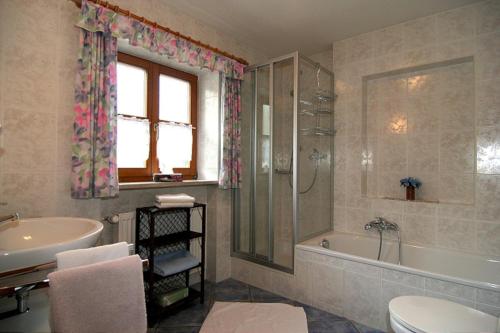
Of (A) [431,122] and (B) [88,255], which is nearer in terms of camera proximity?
(B) [88,255]

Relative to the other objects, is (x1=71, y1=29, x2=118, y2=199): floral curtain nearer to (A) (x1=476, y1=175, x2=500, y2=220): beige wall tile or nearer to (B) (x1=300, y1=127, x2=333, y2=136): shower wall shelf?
(B) (x1=300, y1=127, x2=333, y2=136): shower wall shelf

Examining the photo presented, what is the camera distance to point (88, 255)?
1171 millimetres

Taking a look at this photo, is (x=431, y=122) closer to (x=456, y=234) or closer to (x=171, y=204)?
(x=456, y=234)

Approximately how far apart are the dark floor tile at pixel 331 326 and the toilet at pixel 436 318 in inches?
24.7

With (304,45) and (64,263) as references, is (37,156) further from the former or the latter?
(304,45)

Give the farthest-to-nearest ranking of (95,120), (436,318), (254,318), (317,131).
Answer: (317,131), (254,318), (95,120), (436,318)

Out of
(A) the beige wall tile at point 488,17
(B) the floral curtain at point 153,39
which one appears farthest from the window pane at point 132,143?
(A) the beige wall tile at point 488,17

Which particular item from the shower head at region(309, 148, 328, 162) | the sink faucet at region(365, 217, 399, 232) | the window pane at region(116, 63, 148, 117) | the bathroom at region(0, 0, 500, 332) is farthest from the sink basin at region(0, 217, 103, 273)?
the sink faucet at region(365, 217, 399, 232)

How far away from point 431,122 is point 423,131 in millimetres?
101

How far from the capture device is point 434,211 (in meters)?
2.48

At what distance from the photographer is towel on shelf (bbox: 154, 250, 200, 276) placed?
2.13 meters

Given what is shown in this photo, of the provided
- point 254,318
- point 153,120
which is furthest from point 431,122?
point 153,120

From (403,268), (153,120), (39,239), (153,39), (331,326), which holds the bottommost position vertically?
(331,326)

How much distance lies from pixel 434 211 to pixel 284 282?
1.47 metres
